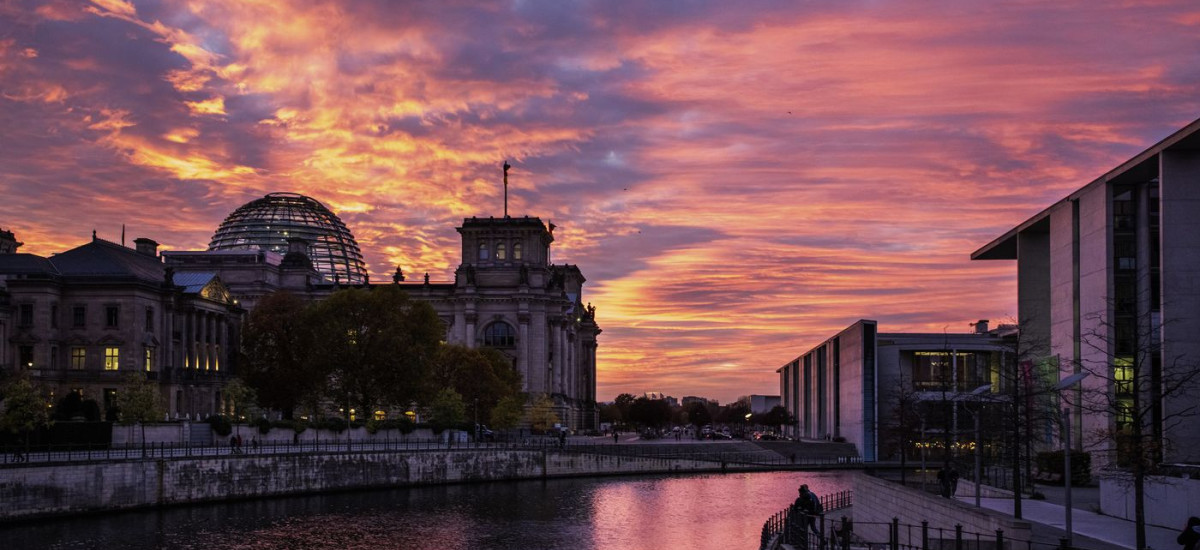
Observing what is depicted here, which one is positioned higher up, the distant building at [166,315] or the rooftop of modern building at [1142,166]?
the rooftop of modern building at [1142,166]

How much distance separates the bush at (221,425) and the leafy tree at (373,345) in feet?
66.8

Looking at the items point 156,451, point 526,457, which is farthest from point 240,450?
point 526,457

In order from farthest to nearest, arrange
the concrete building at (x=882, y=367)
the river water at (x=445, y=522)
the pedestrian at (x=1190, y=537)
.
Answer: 1. the concrete building at (x=882, y=367)
2. the river water at (x=445, y=522)
3. the pedestrian at (x=1190, y=537)

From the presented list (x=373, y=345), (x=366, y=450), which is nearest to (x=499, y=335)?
(x=373, y=345)

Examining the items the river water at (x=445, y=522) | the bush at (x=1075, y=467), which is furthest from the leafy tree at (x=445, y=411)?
the bush at (x=1075, y=467)

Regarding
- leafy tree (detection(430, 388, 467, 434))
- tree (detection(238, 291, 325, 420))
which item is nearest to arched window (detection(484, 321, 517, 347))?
tree (detection(238, 291, 325, 420))

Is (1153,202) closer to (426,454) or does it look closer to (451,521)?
(451,521)

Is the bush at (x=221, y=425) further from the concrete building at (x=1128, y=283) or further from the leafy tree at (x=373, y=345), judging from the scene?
the concrete building at (x=1128, y=283)

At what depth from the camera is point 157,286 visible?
370 ft

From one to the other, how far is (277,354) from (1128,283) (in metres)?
80.2

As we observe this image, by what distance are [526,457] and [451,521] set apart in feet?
128

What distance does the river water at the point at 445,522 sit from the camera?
188ft

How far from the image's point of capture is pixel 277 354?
123 metres

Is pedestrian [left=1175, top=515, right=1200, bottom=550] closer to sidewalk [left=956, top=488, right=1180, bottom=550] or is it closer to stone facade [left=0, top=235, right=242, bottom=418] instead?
sidewalk [left=956, top=488, right=1180, bottom=550]
